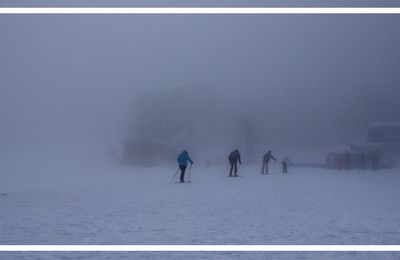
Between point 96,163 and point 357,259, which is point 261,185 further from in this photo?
point 96,163

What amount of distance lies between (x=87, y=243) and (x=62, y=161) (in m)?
30.8

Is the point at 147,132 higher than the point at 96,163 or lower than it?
higher

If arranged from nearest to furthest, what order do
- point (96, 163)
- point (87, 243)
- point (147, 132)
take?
point (87, 243)
point (96, 163)
point (147, 132)

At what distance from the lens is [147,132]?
156ft

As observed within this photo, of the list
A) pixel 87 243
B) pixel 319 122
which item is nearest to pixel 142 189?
pixel 87 243

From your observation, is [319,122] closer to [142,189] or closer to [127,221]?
[142,189]

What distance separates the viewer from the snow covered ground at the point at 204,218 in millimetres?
7332

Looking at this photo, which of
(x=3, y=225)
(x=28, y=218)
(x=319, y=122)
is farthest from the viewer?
(x=319, y=122)

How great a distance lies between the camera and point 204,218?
912cm

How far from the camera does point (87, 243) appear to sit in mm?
7121

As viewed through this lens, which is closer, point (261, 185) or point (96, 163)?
point (261, 185)

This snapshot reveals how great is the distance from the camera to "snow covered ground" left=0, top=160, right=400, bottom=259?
24.1 feet

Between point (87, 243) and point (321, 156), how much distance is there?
38804 millimetres

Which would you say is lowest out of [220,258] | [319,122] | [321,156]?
[220,258]
